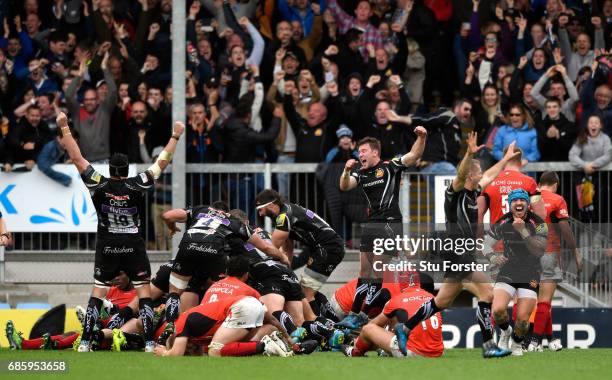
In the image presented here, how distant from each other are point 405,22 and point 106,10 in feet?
15.2

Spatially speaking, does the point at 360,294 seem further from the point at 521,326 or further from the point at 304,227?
the point at 521,326

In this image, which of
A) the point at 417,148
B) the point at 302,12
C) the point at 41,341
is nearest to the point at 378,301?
the point at 417,148

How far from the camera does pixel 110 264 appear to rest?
1563cm

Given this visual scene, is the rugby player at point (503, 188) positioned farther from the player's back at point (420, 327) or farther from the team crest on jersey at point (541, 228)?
the player's back at point (420, 327)

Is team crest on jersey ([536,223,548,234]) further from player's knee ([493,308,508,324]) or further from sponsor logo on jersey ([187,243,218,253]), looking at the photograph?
sponsor logo on jersey ([187,243,218,253])

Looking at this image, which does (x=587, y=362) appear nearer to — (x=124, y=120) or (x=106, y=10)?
(x=124, y=120)

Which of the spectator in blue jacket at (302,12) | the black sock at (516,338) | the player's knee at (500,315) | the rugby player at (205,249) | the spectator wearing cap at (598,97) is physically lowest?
the black sock at (516,338)

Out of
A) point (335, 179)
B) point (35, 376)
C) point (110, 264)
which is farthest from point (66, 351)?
point (335, 179)

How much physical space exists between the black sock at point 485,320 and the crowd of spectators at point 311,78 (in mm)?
5452

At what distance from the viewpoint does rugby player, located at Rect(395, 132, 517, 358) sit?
45.6 ft

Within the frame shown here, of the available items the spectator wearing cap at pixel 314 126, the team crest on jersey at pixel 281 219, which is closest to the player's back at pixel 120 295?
the team crest on jersey at pixel 281 219

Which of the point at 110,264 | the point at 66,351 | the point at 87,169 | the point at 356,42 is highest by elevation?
the point at 356,42

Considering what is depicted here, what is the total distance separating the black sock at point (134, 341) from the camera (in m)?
16.2

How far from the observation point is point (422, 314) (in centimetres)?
1388
